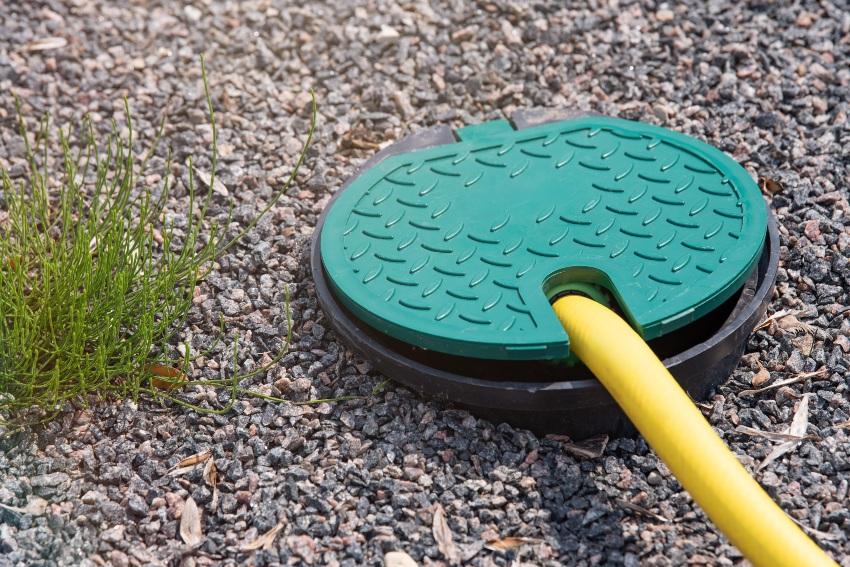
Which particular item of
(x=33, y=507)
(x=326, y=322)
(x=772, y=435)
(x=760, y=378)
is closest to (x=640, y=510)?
(x=772, y=435)

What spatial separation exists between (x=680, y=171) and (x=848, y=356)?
552 mm

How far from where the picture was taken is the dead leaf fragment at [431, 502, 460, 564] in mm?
1979

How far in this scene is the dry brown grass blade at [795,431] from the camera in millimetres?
2131

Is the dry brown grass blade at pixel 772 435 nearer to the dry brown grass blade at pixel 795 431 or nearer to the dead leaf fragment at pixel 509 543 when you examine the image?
the dry brown grass blade at pixel 795 431

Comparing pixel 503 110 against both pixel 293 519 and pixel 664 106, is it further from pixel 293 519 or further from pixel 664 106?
pixel 293 519

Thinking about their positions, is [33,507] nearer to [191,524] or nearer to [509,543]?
[191,524]

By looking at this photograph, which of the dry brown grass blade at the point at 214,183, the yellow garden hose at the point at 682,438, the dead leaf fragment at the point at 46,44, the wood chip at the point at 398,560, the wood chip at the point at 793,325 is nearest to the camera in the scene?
the yellow garden hose at the point at 682,438

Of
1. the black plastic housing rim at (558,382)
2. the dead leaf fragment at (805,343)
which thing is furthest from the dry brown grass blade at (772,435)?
the dead leaf fragment at (805,343)

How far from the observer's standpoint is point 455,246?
236 cm

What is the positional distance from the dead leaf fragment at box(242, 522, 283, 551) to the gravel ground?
0.05 feet

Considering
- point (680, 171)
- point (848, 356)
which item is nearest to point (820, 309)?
point (848, 356)

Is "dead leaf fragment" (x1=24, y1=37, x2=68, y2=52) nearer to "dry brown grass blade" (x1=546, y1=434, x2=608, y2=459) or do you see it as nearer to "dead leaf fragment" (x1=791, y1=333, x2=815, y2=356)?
"dry brown grass blade" (x1=546, y1=434, x2=608, y2=459)

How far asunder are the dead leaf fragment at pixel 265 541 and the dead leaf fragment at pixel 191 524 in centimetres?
9

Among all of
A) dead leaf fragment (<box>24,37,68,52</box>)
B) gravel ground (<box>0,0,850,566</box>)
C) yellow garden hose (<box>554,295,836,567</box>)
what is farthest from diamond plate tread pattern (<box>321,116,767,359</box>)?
dead leaf fragment (<box>24,37,68,52</box>)
